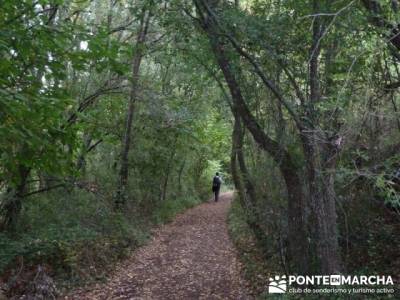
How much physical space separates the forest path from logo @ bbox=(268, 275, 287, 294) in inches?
22.6

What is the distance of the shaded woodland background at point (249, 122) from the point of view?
4.89m

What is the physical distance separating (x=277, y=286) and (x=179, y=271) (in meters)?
3.00

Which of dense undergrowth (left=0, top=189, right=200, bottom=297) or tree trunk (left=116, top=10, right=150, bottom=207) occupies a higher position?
tree trunk (left=116, top=10, right=150, bottom=207)

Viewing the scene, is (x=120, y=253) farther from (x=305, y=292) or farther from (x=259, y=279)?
(x=305, y=292)

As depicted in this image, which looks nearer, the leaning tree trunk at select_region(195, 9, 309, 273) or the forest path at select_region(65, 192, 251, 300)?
the leaning tree trunk at select_region(195, 9, 309, 273)

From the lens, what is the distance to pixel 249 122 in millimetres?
6941

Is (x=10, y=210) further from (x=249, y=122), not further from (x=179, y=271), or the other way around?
(x=249, y=122)

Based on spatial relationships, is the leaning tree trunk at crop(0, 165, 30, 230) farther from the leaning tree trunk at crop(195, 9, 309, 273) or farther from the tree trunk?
the leaning tree trunk at crop(195, 9, 309, 273)

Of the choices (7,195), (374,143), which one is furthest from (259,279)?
(7,195)

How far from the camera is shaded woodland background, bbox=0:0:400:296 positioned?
4.89 m

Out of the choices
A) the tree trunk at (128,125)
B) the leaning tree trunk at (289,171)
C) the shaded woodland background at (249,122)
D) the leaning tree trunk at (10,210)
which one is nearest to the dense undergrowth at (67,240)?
the shaded woodland background at (249,122)

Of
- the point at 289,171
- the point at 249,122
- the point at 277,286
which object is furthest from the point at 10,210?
the point at 289,171

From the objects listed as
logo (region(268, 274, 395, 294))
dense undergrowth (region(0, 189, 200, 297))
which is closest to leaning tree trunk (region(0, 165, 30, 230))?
dense undergrowth (region(0, 189, 200, 297))

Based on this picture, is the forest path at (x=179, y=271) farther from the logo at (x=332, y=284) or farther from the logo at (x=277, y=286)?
the logo at (x=332, y=284)
